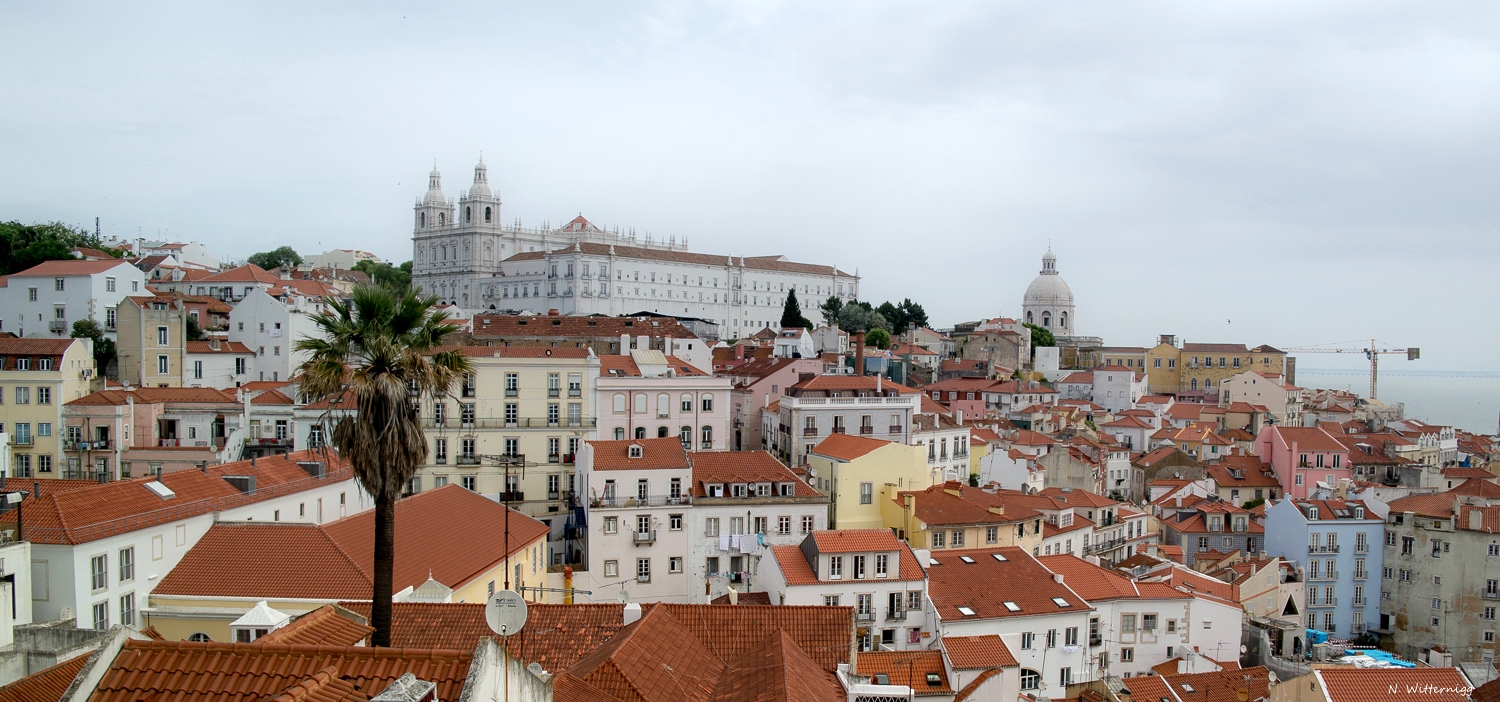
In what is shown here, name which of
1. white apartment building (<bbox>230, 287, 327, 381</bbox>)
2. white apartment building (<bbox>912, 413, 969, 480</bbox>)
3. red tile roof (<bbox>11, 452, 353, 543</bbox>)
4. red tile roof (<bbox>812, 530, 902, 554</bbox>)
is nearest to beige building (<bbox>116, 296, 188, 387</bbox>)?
white apartment building (<bbox>230, 287, 327, 381</bbox>)

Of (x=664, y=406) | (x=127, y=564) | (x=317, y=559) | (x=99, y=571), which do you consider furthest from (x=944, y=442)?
(x=99, y=571)

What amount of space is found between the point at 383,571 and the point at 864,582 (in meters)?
17.2

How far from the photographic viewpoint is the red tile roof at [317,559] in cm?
1969

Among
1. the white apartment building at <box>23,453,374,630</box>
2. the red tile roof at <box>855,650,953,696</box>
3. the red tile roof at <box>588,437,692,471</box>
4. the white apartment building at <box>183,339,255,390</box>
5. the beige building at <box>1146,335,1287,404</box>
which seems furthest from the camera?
the beige building at <box>1146,335,1287,404</box>

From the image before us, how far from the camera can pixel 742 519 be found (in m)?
33.8

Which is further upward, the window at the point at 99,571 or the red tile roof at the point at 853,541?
the window at the point at 99,571

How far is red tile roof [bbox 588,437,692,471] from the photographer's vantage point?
33188 mm

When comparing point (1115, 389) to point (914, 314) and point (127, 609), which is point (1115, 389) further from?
point (127, 609)

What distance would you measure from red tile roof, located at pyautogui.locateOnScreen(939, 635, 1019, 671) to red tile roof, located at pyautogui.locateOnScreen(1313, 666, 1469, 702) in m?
6.85

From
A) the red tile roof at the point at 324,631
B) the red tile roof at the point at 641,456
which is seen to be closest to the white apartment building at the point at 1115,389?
the red tile roof at the point at 641,456

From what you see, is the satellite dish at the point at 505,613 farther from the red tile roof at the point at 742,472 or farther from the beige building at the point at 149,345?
the beige building at the point at 149,345

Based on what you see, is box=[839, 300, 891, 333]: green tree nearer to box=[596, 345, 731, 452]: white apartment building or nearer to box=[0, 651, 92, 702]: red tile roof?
box=[596, 345, 731, 452]: white apartment building

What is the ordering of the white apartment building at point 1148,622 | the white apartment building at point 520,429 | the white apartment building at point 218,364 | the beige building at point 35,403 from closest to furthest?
the white apartment building at point 1148,622 → the white apartment building at point 520,429 → the beige building at point 35,403 → the white apartment building at point 218,364

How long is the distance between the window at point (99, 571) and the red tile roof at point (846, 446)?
23926 millimetres
